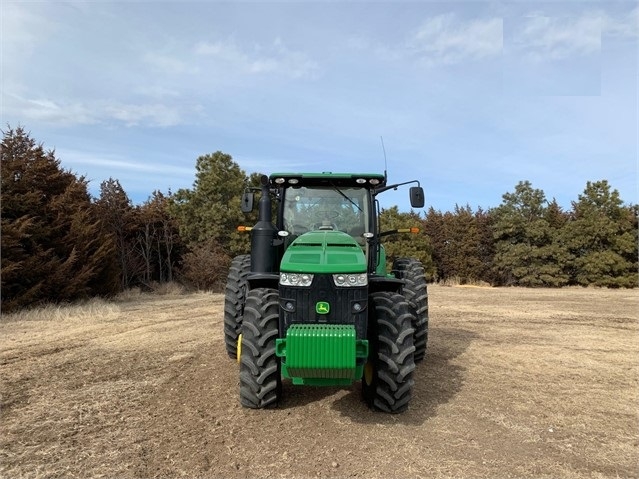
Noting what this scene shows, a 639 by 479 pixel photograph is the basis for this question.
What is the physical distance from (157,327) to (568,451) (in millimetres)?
7598

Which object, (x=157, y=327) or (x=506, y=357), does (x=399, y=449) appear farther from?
(x=157, y=327)

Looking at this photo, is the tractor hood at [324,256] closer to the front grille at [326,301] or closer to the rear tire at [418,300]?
the front grille at [326,301]

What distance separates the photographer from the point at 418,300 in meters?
6.47

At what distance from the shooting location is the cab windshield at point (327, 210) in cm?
586

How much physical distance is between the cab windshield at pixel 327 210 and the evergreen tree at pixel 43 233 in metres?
8.28

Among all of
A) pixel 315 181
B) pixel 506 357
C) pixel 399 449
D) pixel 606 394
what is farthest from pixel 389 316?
pixel 506 357

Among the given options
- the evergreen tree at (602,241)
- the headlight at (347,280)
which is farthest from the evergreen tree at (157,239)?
the evergreen tree at (602,241)

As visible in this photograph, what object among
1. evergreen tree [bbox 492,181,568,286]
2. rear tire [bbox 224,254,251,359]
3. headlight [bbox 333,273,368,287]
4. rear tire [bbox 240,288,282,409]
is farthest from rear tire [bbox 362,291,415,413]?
evergreen tree [bbox 492,181,568,286]

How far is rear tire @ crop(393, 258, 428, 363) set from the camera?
6.37 m

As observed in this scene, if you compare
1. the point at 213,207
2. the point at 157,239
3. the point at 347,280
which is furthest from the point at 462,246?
the point at 347,280

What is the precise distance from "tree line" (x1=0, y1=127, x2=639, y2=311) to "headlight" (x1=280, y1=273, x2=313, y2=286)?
30.5ft

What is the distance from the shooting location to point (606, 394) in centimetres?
519

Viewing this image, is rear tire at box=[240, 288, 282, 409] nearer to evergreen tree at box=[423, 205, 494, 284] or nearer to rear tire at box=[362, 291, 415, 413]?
rear tire at box=[362, 291, 415, 413]

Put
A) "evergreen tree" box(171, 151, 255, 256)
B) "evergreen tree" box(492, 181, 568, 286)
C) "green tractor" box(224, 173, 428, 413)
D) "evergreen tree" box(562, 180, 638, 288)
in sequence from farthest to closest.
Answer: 1. "evergreen tree" box(492, 181, 568, 286)
2. "evergreen tree" box(562, 180, 638, 288)
3. "evergreen tree" box(171, 151, 255, 256)
4. "green tractor" box(224, 173, 428, 413)
